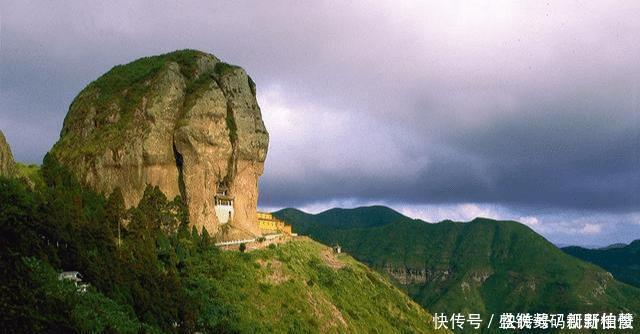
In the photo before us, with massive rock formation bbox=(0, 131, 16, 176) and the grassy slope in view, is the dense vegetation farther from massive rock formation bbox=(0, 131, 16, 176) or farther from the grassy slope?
massive rock formation bbox=(0, 131, 16, 176)

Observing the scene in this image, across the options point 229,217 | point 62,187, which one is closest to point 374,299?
point 229,217

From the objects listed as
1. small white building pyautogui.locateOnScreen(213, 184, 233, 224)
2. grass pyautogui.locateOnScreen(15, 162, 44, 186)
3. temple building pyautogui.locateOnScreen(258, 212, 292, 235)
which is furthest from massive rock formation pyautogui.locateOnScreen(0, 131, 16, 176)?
temple building pyautogui.locateOnScreen(258, 212, 292, 235)

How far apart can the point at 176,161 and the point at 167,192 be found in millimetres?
4745

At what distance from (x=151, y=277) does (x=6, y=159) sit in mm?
23622

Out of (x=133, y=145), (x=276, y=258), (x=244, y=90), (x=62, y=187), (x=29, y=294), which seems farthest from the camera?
(x=244, y=90)

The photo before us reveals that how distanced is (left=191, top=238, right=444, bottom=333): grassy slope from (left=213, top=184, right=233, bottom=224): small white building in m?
7.19

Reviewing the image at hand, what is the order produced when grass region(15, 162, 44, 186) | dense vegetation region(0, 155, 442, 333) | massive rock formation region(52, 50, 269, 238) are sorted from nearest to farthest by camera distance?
dense vegetation region(0, 155, 442, 333), grass region(15, 162, 44, 186), massive rock formation region(52, 50, 269, 238)

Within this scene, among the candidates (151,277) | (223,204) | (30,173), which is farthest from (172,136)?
(151,277)

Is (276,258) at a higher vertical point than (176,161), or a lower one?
lower

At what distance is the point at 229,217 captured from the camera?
81.2m

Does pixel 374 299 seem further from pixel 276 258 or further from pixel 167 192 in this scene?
pixel 167 192

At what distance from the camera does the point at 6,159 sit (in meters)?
61.8

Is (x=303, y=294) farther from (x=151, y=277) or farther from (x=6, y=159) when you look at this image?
(x=6, y=159)

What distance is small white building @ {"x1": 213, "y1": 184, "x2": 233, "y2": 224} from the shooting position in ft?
261
